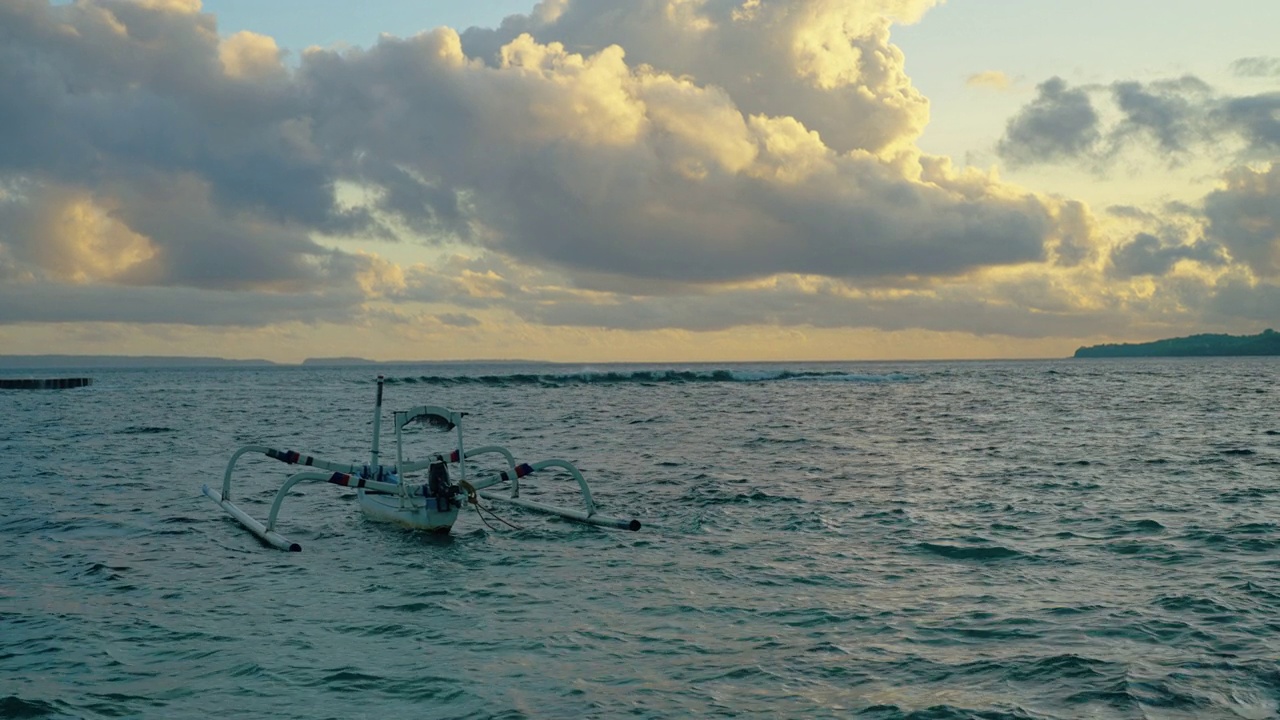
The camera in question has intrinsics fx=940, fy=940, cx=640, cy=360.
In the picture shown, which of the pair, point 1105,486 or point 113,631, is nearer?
point 113,631

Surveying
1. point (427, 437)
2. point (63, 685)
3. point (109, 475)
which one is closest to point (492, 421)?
point (427, 437)

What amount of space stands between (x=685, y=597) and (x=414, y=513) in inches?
317

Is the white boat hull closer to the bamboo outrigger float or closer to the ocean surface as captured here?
the bamboo outrigger float

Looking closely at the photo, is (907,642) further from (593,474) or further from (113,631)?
(593,474)

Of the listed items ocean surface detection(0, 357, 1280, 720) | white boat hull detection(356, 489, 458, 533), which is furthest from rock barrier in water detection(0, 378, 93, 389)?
white boat hull detection(356, 489, 458, 533)

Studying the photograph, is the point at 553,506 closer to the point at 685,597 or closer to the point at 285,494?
the point at 285,494

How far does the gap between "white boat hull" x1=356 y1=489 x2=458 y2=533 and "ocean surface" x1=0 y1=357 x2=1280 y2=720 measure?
360mm

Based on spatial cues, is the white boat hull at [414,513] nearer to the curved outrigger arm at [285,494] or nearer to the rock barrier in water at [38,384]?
the curved outrigger arm at [285,494]

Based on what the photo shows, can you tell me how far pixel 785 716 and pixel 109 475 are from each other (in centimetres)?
2891

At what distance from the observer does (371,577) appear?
1605 cm

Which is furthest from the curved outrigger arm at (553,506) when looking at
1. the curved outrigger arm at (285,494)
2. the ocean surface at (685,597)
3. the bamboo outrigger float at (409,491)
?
the curved outrigger arm at (285,494)

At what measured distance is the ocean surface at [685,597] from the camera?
10070 mm

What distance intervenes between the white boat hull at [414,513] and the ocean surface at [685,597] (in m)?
0.36

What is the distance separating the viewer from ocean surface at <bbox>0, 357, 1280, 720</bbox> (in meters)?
10.1
